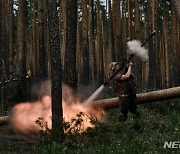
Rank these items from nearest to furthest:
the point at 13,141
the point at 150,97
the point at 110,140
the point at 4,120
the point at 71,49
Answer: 1. the point at 110,140
2. the point at 13,141
3. the point at 71,49
4. the point at 4,120
5. the point at 150,97

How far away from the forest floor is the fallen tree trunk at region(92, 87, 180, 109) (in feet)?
2.08

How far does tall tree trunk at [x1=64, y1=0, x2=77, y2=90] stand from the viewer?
10.6m

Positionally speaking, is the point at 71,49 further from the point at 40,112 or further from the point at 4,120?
the point at 4,120

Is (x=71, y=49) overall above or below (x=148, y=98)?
above

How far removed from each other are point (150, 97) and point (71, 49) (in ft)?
10.3

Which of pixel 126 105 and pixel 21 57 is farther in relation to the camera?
pixel 21 57

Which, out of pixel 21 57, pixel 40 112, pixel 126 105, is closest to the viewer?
pixel 126 105

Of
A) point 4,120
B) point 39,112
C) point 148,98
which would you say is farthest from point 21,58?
point 148,98

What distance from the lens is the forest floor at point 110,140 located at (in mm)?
6398

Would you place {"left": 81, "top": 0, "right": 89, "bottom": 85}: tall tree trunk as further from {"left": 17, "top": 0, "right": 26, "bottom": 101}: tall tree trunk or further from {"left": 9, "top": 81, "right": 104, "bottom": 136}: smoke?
{"left": 9, "top": 81, "right": 104, "bottom": 136}: smoke

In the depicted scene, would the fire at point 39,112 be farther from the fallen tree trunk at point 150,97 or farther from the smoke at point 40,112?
the fallen tree trunk at point 150,97

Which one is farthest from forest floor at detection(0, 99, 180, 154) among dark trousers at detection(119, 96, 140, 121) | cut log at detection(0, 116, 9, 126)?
dark trousers at detection(119, 96, 140, 121)

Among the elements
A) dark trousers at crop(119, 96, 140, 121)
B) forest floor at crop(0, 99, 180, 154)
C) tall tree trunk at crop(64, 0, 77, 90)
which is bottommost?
forest floor at crop(0, 99, 180, 154)

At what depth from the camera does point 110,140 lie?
25.7 feet
